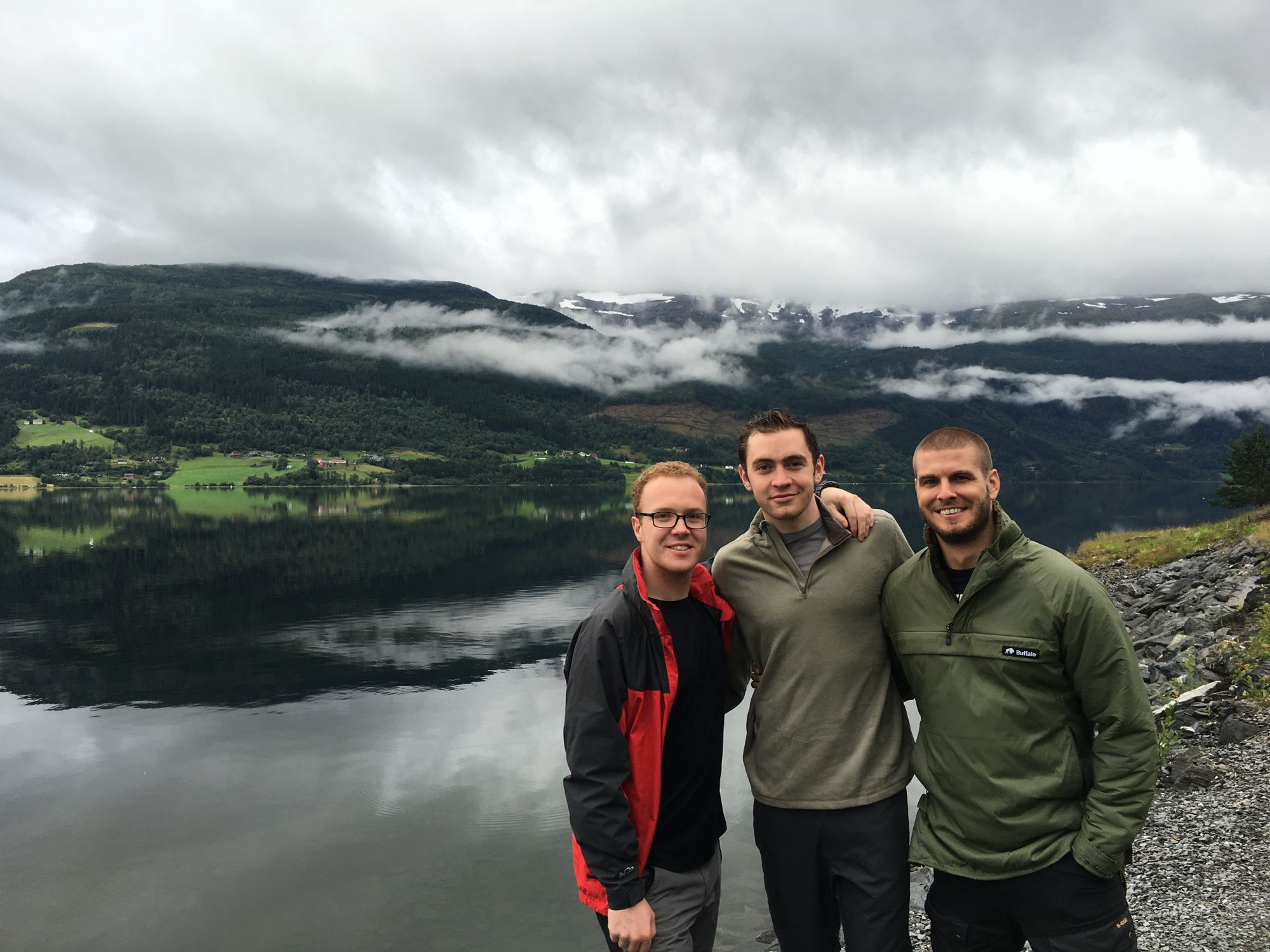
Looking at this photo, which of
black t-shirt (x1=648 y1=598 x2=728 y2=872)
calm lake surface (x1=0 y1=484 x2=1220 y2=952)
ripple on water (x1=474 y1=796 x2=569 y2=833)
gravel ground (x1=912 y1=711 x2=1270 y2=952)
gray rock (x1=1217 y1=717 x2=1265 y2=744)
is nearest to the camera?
black t-shirt (x1=648 y1=598 x2=728 y2=872)

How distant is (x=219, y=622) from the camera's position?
37469 millimetres

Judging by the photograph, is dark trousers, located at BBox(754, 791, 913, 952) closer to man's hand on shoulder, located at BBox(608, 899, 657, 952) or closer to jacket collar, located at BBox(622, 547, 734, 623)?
man's hand on shoulder, located at BBox(608, 899, 657, 952)

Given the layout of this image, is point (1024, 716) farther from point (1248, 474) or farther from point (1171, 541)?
point (1248, 474)

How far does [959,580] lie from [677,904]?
7.87 ft

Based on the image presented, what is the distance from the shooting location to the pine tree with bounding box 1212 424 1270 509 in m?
39.0

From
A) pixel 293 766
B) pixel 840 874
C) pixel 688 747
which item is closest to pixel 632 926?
pixel 688 747

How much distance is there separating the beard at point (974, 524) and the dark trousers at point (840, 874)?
1578 millimetres

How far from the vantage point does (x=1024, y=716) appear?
4.29 meters

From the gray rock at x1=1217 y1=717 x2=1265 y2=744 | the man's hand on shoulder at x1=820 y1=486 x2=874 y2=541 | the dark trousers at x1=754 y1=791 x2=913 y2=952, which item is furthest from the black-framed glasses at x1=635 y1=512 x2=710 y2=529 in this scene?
the gray rock at x1=1217 y1=717 x2=1265 y2=744

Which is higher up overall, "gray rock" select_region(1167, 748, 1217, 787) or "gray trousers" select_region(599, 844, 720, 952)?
"gray trousers" select_region(599, 844, 720, 952)

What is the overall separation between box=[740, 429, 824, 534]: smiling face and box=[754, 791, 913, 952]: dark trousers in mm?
1713

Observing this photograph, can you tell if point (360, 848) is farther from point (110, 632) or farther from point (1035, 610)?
point (110, 632)

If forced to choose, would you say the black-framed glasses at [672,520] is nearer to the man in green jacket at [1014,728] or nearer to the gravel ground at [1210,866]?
the man in green jacket at [1014,728]

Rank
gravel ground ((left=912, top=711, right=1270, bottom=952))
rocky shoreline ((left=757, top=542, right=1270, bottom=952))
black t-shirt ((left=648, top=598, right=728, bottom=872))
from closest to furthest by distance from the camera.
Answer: black t-shirt ((left=648, top=598, right=728, bottom=872)) → gravel ground ((left=912, top=711, right=1270, bottom=952)) → rocky shoreline ((left=757, top=542, right=1270, bottom=952))
